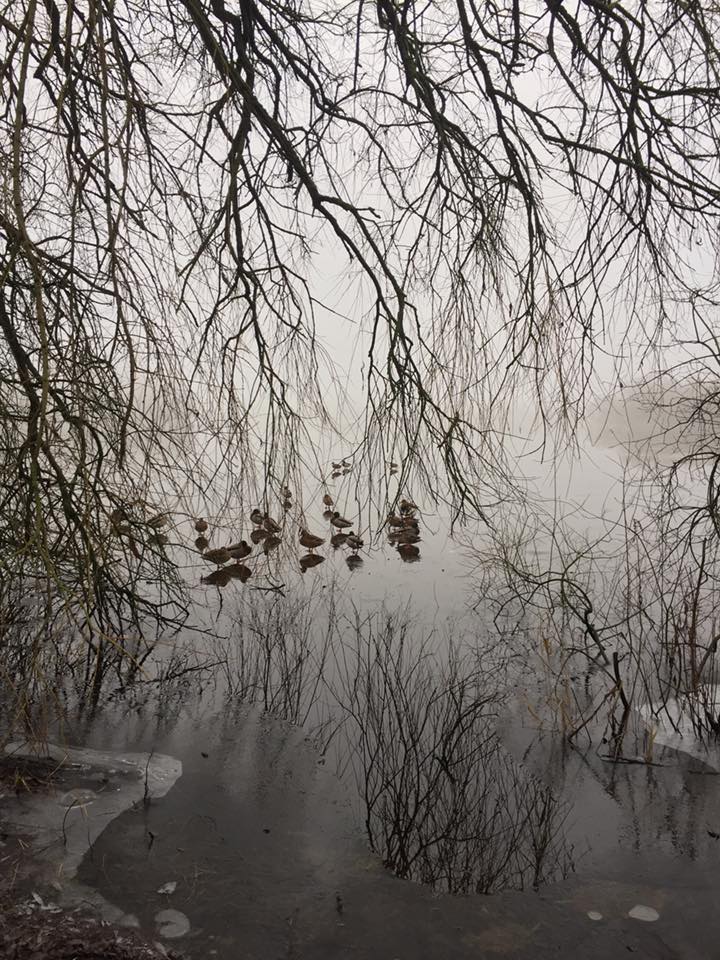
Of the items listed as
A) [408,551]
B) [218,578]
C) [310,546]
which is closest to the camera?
[218,578]

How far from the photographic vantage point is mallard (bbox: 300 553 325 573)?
6.79 meters

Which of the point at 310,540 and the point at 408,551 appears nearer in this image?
the point at 310,540

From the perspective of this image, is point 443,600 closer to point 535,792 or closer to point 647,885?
point 535,792

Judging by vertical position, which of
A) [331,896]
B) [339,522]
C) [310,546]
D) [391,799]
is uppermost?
[339,522]

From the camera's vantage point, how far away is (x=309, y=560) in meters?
6.96

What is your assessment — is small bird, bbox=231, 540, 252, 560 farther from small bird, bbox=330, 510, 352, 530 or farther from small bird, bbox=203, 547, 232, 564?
small bird, bbox=330, 510, 352, 530

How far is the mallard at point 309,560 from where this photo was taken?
6.79 metres

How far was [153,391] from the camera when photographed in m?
3.25

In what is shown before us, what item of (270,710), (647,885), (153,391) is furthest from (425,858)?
(153,391)

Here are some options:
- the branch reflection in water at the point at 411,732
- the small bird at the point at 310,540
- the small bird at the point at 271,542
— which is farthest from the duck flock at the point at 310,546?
the small bird at the point at 271,542

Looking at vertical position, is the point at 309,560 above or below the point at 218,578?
above

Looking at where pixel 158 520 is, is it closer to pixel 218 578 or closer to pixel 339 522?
pixel 218 578

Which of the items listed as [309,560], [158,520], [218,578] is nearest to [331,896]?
[158,520]

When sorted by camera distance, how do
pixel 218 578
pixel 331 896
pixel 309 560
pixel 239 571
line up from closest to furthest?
pixel 331 896 < pixel 218 578 < pixel 239 571 < pixel 309 560
